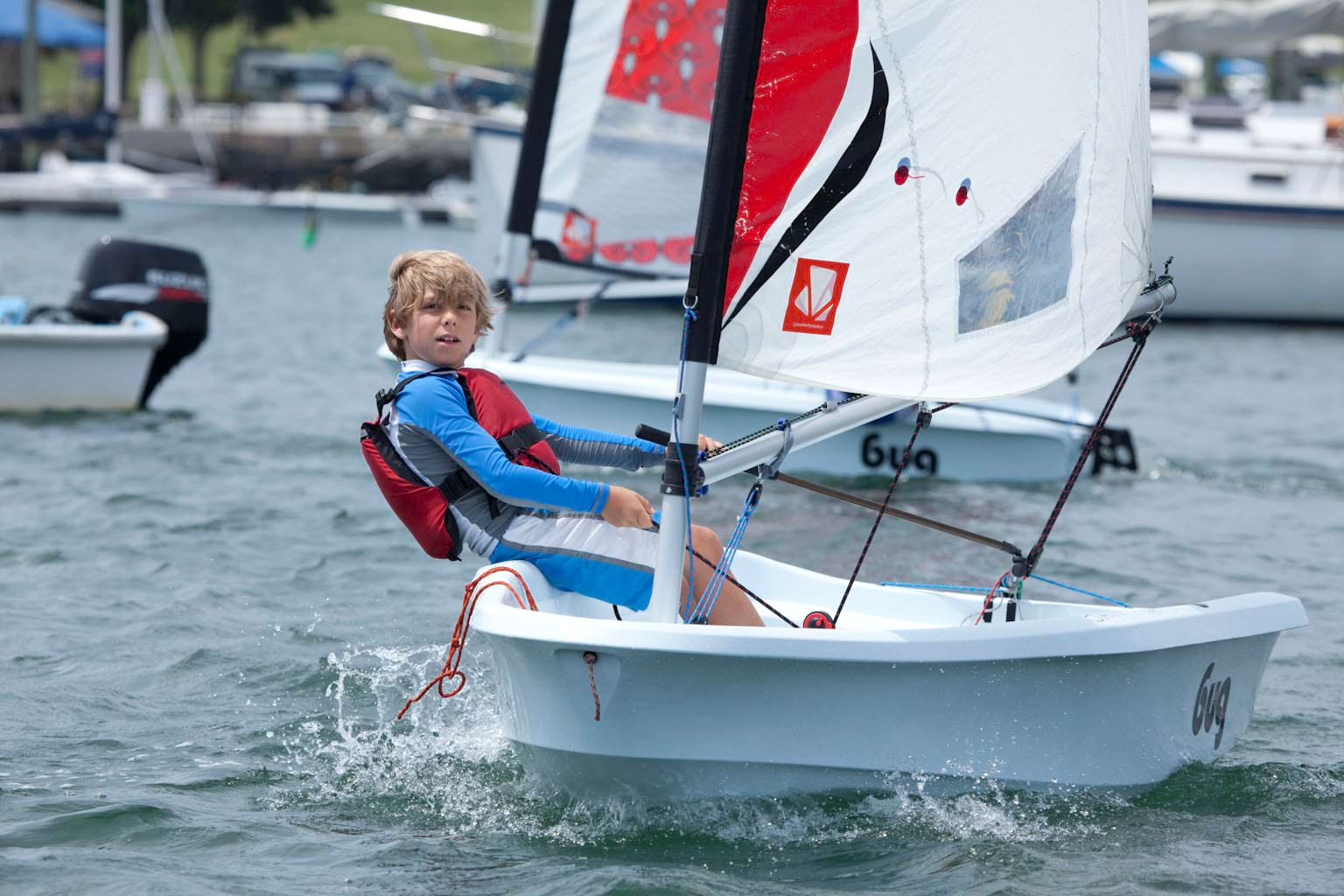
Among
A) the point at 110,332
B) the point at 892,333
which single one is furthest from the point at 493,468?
the point at 110,332

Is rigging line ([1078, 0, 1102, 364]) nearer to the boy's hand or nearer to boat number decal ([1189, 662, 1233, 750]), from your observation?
boat number decal ([1189, 662, 1233, 750])

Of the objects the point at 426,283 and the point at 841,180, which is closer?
the point at 841,180

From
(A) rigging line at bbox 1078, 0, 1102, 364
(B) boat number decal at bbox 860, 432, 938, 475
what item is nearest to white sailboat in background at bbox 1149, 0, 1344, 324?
(B) boat number decal at bbox 860, 432, 938, 475

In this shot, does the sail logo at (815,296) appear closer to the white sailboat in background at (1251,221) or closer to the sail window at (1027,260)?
the sail window at (1027,260)

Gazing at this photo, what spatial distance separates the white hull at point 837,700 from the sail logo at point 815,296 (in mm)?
653

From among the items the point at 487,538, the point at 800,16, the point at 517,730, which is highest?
the point at 800,16

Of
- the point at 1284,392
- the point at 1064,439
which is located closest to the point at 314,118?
the point at 1284,392

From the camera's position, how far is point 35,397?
9383 millimetres

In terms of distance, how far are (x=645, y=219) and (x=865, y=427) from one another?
164 centimetres

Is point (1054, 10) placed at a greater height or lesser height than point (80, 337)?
greater

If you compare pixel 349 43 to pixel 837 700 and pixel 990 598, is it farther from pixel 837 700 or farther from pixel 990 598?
pixel 837 700

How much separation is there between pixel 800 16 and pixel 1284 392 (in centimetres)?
1008

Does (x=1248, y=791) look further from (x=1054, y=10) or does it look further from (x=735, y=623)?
(x=1054, y=10)

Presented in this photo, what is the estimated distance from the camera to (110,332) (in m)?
9.29
